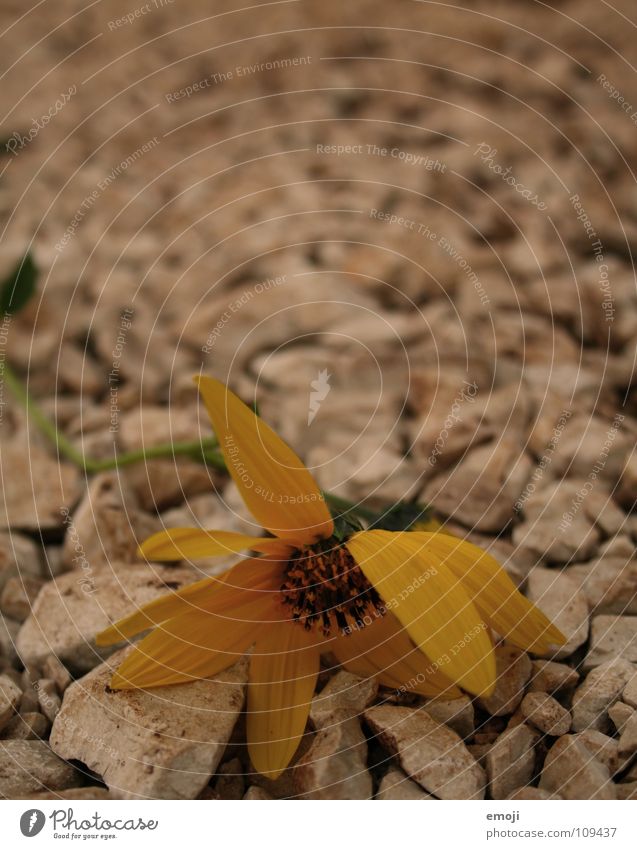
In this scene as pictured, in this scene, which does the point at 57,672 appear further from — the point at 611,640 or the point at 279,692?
the point at 611,640

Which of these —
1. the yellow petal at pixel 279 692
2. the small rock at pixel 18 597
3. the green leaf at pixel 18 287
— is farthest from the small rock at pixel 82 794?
the green leaf at pixel 18 287

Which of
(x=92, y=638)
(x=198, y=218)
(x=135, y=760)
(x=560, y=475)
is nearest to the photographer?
(x=135, y=760)

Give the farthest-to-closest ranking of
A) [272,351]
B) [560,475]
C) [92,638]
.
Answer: [272,351], [560,475], [92,638]

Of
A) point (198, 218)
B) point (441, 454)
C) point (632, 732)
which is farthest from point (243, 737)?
point (198, 218)

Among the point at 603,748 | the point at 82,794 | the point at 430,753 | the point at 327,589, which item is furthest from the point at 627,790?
the point at 82,794

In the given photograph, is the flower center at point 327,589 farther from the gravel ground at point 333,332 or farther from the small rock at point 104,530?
the small rock at point 104,530

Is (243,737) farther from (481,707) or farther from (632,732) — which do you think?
(632,732)
